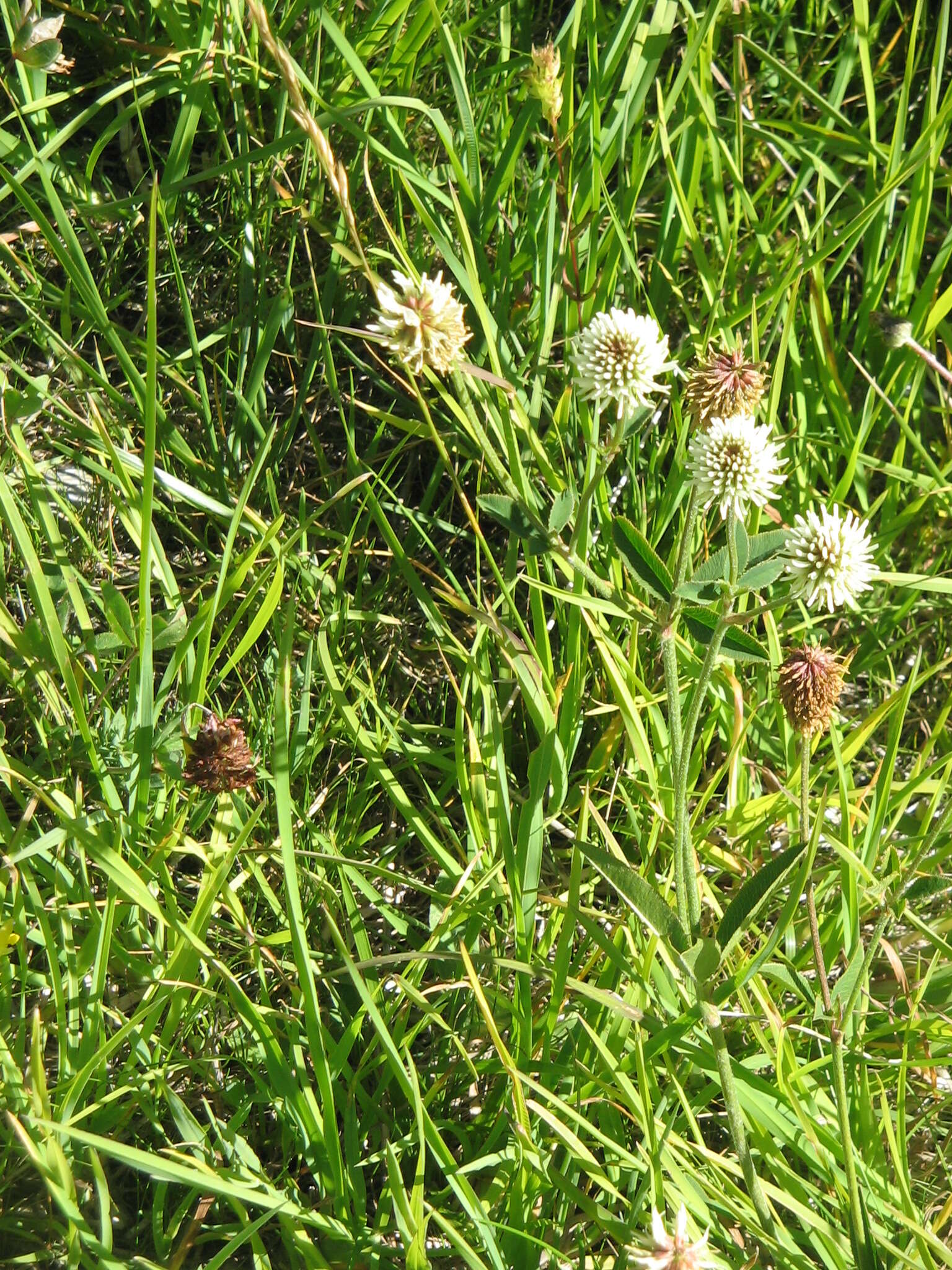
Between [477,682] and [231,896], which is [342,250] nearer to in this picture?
[477,682]

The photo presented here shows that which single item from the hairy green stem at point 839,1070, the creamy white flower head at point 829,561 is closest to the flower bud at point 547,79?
the creamy white flower head at point 829,561

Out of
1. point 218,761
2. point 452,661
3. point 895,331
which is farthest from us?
point 452,661

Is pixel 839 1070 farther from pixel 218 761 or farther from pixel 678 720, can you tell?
pixel 218 761

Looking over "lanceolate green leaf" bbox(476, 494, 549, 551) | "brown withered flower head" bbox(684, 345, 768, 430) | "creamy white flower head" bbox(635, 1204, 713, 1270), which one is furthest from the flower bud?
"creamy white flower head" bbox(635, 1204, 713, 1270)

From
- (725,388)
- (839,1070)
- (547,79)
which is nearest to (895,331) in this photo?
(725,388)

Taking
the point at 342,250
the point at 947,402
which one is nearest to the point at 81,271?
the point at 342,250

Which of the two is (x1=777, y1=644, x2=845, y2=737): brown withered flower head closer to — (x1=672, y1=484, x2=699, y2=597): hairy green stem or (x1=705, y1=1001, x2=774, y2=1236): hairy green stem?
(x1=672, y1=484, x2=699, y2=597): hairy green stem
